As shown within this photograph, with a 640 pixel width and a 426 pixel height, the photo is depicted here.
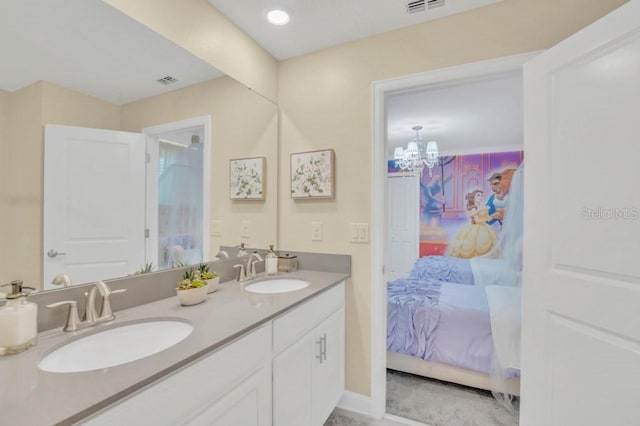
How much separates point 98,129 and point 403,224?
4.88 meters

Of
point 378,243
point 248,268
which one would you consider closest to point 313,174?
point 378,243

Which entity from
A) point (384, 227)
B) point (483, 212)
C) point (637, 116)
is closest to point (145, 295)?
point (384, 227)

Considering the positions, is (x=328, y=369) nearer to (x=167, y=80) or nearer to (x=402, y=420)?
(x=402, y=420)

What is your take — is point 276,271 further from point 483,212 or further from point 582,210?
point 483,212

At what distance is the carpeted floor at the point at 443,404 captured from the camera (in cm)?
182

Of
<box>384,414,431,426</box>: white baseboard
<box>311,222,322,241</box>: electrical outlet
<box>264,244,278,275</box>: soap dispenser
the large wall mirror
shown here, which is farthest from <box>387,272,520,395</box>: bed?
the large wall mirror

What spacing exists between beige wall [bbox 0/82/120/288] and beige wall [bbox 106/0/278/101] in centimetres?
49

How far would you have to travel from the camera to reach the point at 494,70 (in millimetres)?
A: 1564

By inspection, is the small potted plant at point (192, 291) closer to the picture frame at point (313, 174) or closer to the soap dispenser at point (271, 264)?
the soap dispenser at point (271, 264)

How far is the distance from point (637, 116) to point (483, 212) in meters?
3.93

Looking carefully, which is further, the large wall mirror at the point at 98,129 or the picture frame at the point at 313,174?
the picture frame at the point at 313,174

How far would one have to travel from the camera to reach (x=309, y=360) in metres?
1.48

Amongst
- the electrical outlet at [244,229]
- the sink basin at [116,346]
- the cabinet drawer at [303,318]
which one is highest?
the electrical outlet at [244,229]

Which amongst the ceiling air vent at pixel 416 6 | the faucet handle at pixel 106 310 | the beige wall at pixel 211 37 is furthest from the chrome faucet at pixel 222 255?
the ceiling air vent at pixel 416 6
